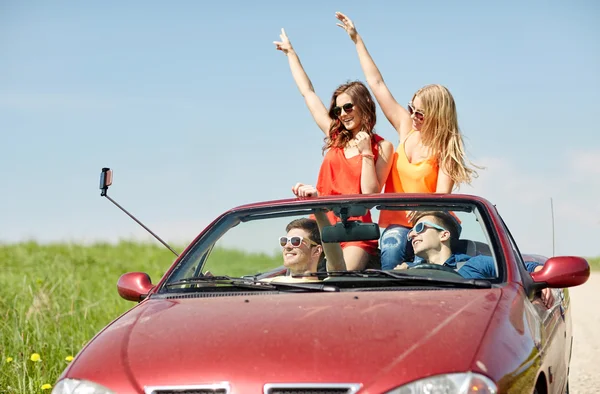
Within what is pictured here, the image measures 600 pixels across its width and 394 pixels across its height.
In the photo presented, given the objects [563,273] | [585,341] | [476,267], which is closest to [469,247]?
[476,267]

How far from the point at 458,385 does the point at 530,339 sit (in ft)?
2.66

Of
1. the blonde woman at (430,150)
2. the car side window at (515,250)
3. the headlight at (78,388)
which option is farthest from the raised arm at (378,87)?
the headlight at (78,388)

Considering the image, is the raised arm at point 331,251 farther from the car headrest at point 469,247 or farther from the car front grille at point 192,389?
the car front grille at point 192,389

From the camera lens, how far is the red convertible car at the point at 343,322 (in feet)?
10.4

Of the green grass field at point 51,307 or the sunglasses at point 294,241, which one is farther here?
the green grass field at point 51,307

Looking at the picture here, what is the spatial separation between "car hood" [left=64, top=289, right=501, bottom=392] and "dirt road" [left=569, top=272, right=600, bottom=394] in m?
4.12

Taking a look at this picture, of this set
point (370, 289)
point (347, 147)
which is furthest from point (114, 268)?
point (370, 289)

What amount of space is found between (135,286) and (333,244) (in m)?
1.06

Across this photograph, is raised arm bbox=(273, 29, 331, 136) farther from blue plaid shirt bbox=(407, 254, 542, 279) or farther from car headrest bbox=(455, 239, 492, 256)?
blue plaid shirt bbox=(407, 254, 542, 279)

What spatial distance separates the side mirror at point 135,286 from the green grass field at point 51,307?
1.72 ft

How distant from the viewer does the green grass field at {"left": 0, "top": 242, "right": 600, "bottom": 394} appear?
6.78 meters

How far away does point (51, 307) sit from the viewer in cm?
967

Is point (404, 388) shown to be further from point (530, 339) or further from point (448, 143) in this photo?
point (448, 143)

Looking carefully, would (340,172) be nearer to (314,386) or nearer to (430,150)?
(430,150)
